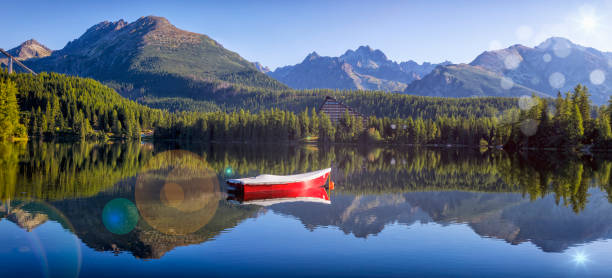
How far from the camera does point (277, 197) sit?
129 feet

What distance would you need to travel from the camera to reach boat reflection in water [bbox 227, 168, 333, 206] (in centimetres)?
3775

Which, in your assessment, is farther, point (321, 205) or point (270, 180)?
point (270, 180)

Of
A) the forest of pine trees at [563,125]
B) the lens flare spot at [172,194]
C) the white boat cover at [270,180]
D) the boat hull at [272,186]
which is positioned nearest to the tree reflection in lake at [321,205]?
the lens flare spot at [172,194]

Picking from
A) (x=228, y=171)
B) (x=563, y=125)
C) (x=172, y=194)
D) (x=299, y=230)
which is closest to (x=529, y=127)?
(x=563, y=125)

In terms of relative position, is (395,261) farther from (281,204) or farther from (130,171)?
(130,171)

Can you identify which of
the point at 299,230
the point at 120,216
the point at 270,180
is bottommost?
the point at 299,230

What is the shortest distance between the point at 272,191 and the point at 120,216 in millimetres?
15170

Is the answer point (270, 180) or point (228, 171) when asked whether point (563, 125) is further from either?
point (270, 180)

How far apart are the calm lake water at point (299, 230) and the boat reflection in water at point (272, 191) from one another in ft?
2.84

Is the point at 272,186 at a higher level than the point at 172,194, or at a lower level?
higher

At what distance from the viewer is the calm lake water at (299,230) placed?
19484 millimetres

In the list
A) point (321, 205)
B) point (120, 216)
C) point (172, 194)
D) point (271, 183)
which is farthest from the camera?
point (271, 183)

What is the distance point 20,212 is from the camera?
28203 millimetres

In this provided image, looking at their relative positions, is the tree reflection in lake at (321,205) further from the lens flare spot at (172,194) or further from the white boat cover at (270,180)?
the white boat cover at (270,180)
